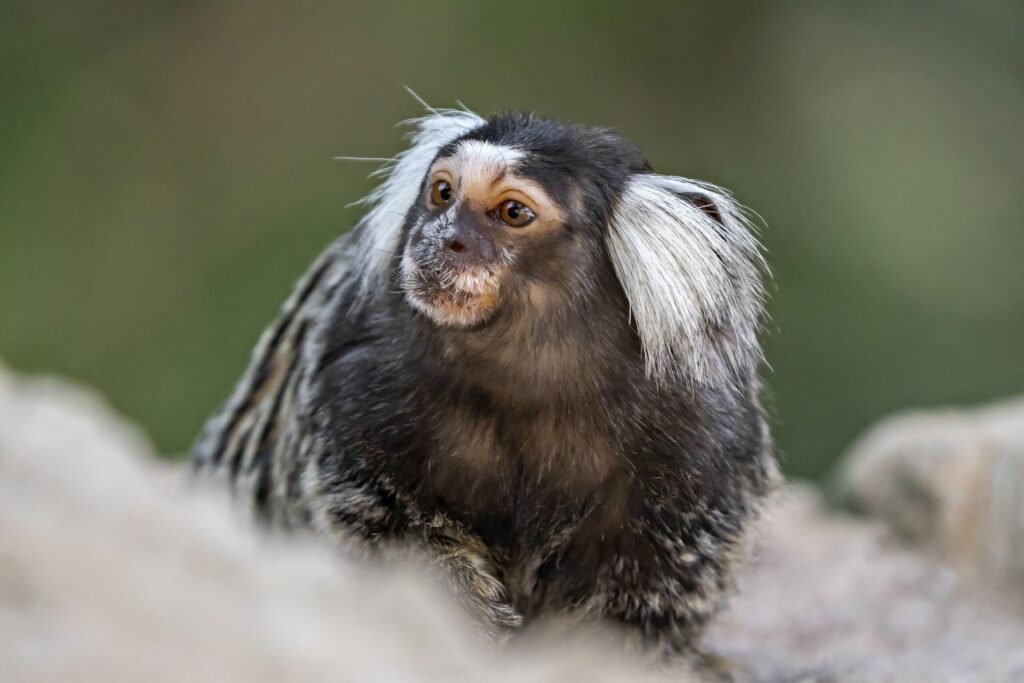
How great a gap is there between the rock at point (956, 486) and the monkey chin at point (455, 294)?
1.80 meters

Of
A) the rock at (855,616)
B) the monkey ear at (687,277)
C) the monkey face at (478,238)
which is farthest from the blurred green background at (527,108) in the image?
the monkey face at (478,238)

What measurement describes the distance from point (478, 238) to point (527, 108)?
12.2ft

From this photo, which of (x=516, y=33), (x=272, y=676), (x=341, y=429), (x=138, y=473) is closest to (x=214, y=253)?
(x=516, y=33)

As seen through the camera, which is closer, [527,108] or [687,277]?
[687,277]

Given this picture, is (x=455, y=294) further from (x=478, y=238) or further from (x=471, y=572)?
(x=471, y=572)

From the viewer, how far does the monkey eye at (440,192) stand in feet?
8.69

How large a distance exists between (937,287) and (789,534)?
9.14ft

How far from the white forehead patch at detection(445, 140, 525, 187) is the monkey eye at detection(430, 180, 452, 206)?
0.05 metres

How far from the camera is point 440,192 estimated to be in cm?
267

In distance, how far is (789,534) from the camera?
411 cm

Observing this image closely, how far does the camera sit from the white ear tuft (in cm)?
283

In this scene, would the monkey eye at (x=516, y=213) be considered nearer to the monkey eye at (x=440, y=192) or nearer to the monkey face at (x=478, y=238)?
the monkey face at (x=478, y=238)

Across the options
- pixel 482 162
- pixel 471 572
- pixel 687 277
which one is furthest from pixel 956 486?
pixel 482 162

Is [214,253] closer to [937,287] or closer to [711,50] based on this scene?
[711,50]
